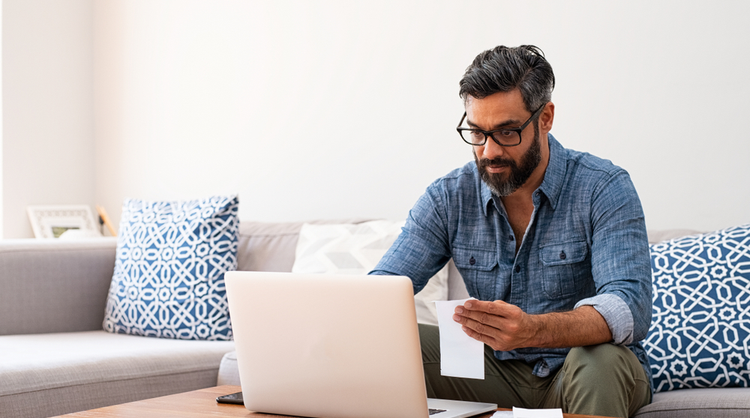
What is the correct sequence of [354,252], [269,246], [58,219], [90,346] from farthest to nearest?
[58,219] < [269,246] < [354,252] < [90,346]

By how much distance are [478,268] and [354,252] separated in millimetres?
724

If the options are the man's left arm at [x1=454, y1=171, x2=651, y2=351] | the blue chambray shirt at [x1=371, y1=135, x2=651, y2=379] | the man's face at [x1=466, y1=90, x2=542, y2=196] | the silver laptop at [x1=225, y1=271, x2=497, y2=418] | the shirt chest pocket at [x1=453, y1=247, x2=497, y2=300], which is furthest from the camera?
the shirt chest pocket at [x1=453, y1=247, x2=497, y2=300]

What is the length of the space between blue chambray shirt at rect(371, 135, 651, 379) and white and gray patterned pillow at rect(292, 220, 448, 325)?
0.47 m

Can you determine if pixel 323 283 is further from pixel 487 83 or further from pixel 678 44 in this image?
pixel 678 44

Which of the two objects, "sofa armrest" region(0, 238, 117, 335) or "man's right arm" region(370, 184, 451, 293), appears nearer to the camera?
"man's right arm" region(370, 184, 451, 293)

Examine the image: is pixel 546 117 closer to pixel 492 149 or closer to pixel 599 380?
pixel 492 149

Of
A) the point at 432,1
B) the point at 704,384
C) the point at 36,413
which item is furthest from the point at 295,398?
the point at 432,1

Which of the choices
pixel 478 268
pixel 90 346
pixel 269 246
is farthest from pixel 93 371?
pixel 478 268

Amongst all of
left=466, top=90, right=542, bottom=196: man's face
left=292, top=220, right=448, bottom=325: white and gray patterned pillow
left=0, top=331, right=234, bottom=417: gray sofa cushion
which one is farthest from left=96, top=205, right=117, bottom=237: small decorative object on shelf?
left=466, top=90, right=542, bottom=196: man's face

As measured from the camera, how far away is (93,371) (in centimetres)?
194

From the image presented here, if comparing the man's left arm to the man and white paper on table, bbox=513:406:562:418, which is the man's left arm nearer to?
the man

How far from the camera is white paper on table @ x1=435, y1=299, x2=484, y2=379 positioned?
1204 mm

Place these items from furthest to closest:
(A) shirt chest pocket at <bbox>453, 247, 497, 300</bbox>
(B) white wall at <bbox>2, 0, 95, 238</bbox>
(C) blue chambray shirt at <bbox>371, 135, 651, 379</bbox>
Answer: (B) white wall at <bbox>2, 0, 95, 238</bbox>, (A) shirt chest pocket at <bbox>453, 247, 497, 300</bbox>, (C) blue chambray shirt at <bbox>371, 135, 651, 379</bbox>

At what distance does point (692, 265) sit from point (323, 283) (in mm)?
1096
